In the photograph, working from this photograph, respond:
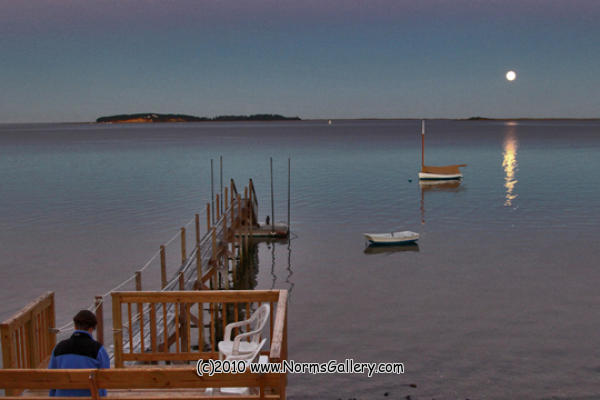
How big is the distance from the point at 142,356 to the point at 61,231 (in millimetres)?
25392

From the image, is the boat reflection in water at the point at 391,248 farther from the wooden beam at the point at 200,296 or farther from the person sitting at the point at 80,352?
the person sitting at the point at 80,352

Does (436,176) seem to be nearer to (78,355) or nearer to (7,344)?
(7,344)

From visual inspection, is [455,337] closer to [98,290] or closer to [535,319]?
[535,319]

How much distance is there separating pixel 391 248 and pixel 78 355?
23451mm

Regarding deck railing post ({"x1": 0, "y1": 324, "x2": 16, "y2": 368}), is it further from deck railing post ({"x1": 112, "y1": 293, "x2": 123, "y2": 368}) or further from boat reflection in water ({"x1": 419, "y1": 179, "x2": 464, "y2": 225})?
boat reflection in water ({"x1": 419, "y1": 179, "x2": 464, "y2": 225})

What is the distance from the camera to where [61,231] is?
104 feet

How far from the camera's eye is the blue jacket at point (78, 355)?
18.4ft

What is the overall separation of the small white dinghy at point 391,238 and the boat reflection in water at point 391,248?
0.20 m

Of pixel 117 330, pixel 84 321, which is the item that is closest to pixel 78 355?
pixel 84 321

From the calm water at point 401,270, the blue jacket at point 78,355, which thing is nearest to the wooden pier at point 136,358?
the blue jacket at point 78,355

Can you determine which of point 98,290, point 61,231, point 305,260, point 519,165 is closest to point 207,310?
point 98,290

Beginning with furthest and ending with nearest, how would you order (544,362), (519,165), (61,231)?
(519,165)
(61,231)
(544,362)

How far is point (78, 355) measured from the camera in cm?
564

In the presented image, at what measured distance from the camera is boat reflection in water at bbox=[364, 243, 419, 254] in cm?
2741
